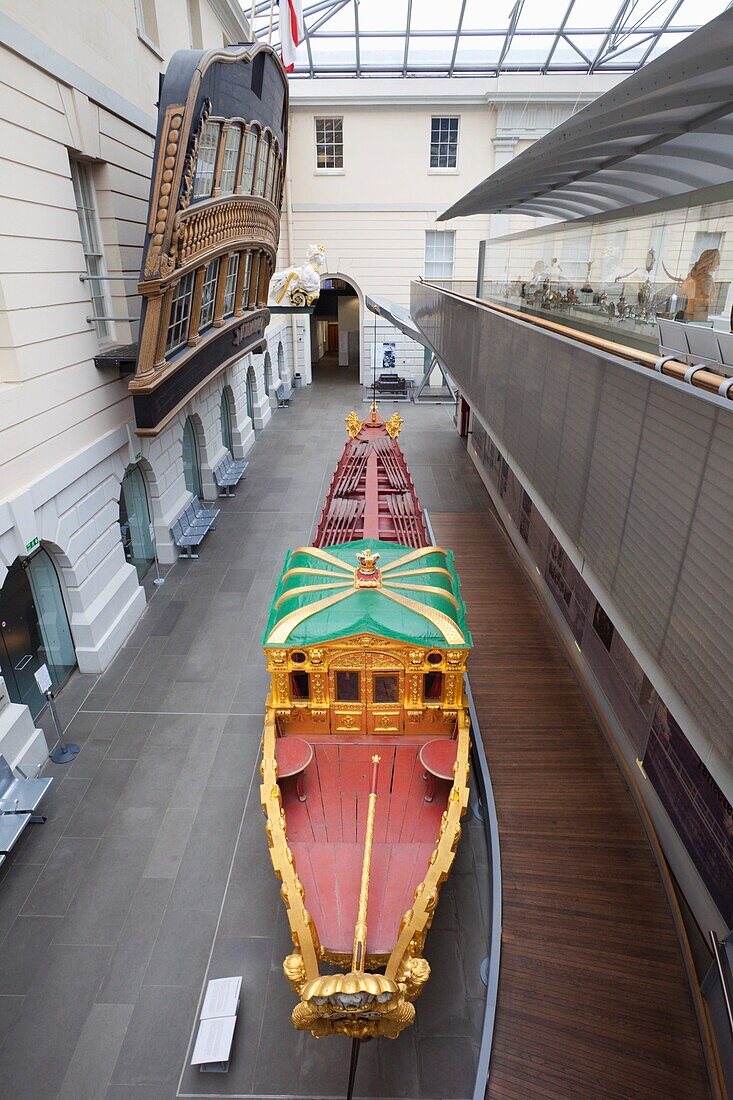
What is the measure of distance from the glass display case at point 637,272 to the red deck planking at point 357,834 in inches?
180

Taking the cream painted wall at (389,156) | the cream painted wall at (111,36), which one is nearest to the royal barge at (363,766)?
the cream painted wall at (111,36)

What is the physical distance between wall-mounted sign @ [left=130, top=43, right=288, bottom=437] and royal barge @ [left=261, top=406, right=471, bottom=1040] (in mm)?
4454

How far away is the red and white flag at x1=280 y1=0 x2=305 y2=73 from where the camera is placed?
14.9 metres

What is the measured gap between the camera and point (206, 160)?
10.3 meters

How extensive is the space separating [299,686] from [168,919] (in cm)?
271

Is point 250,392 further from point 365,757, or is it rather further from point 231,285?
point 365,757

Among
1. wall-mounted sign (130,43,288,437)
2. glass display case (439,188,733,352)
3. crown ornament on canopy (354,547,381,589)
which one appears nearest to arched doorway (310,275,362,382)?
wall-mounted sign (130,43,288,437)

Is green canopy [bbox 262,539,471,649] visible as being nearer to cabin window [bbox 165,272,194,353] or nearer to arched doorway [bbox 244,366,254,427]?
cabin window [bbox 165,272,194,353]

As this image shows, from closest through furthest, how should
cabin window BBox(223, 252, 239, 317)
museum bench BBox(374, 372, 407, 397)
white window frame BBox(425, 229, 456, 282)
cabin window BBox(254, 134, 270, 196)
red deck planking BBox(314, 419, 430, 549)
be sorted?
red deck planking BBox(314, 419, 430, 549) → cabin window BBox(254, 134, 270, 196) → cabin window BBox(223, 252, 239, 317) → white window frame BBox(425, 229, 456, 282) → museum bench BBox(374, 372, 407, 397)

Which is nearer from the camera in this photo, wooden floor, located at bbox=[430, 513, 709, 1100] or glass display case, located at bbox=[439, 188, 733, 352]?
glass display case, located at bbox=[439, 188, 733, 352]

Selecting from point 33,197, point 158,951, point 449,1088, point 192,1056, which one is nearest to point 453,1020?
point 449,1088

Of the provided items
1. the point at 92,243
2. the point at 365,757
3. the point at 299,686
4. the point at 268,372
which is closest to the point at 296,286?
the point at 268,372

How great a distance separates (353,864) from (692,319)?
521 cm

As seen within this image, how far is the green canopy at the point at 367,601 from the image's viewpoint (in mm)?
6203
